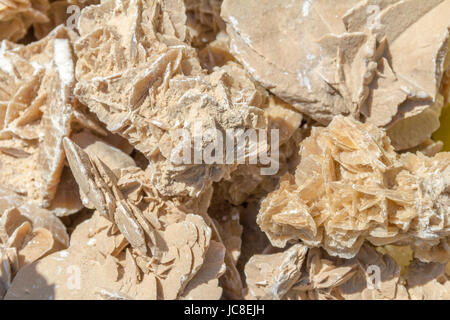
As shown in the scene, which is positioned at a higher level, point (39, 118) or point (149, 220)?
point (39, 118)

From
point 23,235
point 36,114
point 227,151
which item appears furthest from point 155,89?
point 23,235

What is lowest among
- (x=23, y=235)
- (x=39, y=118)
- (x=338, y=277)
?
(x=338, y=277)

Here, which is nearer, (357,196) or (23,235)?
(357,196)

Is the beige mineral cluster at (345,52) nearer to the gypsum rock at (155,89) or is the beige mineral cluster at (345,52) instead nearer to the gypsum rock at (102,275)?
Result: the gypsum rock at (155,89)

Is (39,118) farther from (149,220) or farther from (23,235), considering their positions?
(149,220)

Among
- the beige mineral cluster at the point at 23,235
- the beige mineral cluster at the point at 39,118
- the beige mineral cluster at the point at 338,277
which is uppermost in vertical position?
the beige mineral cluster at the point at 39,118

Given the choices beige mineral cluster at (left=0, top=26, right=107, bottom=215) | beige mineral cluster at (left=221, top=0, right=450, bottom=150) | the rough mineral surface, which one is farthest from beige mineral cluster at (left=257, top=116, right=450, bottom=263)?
beige mineral cluster at (left=0, top=26, right=107, bottom=215)

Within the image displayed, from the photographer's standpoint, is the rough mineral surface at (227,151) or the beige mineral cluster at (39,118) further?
the beige mineral cluster at (39,118)

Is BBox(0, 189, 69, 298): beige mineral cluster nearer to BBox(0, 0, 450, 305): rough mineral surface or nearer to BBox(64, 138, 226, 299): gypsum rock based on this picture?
BBox(0, 0, 450, 305): rough mineral surface

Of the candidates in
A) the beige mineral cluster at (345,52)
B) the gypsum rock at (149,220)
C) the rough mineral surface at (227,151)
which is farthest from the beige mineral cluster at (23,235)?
the beige mineral cluster at (345,52)
